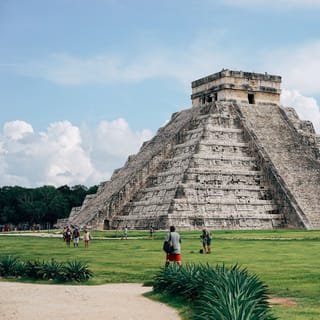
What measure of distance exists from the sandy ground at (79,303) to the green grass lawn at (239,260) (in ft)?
5.50

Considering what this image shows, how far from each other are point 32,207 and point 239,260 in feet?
234

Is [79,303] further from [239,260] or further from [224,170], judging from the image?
[224,170]

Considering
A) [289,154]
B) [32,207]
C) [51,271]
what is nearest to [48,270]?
[51,271]

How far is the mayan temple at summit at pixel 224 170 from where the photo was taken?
42.6 meters

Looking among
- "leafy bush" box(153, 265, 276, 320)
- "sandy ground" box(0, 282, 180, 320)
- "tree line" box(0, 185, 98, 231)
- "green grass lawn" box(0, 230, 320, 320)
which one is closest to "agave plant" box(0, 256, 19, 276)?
"sandy ground" box(0, 282, 180, 320)

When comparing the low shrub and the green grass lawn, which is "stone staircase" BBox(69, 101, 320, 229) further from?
the low shrub

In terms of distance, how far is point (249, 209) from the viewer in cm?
4325

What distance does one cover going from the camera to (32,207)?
89.7m

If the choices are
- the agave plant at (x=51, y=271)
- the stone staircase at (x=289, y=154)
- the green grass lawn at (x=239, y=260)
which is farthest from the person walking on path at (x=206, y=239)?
the stone staircase at (x=289, y=154)

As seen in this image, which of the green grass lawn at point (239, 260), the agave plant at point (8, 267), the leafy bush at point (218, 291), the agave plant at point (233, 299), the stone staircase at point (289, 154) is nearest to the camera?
the agave plant at point (233, 299)

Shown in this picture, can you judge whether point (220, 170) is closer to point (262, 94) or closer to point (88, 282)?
point (262, 94)

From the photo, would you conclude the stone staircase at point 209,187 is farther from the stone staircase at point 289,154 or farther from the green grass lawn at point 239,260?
the green grass lawn at point 239,260

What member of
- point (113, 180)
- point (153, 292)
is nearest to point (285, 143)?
point (113, 180)

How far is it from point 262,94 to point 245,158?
7650 mm
